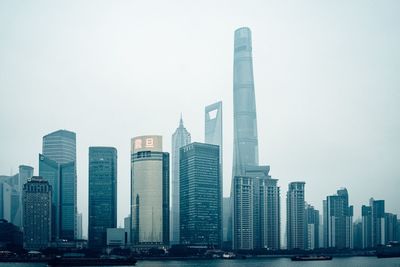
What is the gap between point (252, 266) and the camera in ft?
605

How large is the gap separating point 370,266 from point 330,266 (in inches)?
491

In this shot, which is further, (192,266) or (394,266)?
(192,266)

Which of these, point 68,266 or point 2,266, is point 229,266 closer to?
point 68,266

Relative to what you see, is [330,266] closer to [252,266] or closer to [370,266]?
[370,266]

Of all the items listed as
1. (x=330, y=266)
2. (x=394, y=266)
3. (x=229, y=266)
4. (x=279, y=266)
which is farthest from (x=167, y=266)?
(x=394, y=266)

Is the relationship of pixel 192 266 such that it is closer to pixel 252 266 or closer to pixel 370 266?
pixel 252 266

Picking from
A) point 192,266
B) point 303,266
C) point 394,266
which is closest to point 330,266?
point 303,266

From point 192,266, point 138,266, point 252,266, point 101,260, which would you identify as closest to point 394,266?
point 252,266

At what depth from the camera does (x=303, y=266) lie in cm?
19362

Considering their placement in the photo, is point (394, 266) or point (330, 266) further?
point (330, 266)

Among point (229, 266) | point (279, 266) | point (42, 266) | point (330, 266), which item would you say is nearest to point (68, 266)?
point (42, 266)

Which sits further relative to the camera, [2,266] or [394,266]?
[2,266]

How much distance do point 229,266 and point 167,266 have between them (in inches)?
832

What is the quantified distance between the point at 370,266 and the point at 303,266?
21200 millimetres
